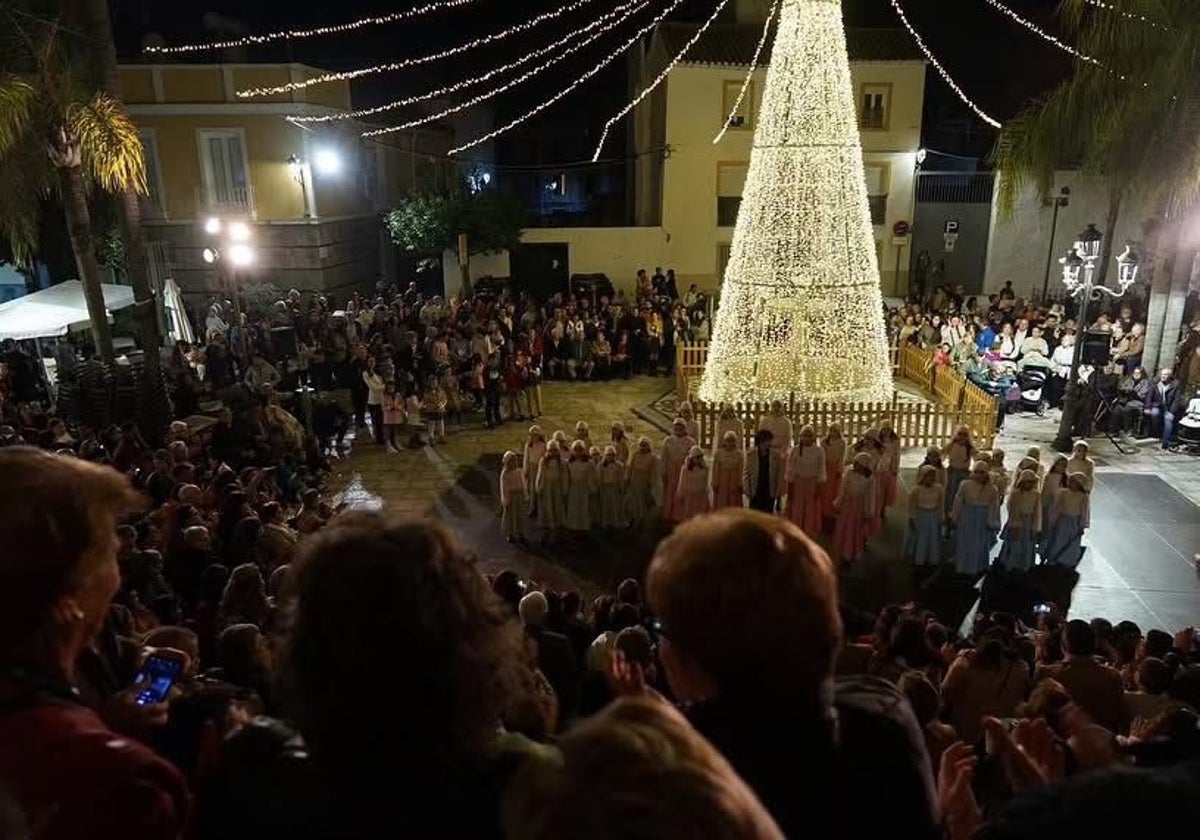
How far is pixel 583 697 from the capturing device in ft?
9.71

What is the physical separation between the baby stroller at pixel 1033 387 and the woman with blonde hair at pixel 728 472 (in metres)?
8.33

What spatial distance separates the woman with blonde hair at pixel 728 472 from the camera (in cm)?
1059

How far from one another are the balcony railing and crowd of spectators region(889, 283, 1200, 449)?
55.4ft

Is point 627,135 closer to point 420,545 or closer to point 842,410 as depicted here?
A: point 842,410

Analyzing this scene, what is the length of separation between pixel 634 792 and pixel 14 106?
530 inches

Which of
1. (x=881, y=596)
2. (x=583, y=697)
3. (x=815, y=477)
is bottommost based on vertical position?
(x=881, y=596)

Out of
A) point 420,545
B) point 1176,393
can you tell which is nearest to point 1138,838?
point 420,545

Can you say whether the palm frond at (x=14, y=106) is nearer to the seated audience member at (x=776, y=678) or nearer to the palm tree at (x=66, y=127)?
the palm tree at (x=66, y=127)

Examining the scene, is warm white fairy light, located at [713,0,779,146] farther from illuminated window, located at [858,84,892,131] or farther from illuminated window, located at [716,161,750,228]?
illuminated window, located at [858,84,892,131]

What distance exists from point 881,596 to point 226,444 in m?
8.48

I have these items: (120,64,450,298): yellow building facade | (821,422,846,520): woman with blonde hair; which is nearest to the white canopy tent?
(120,64,450,298): yellow building facade

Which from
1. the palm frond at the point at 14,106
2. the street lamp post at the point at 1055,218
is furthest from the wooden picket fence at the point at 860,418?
the palm frond at the point at 14,106

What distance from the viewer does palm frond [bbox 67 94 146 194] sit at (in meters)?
11.6

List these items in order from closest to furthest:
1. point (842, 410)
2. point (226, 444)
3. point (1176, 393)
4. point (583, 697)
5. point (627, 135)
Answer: point (583, 697)
point (226, 444)
point (842, 410)
point (1176, 393)
point (627, 135)
